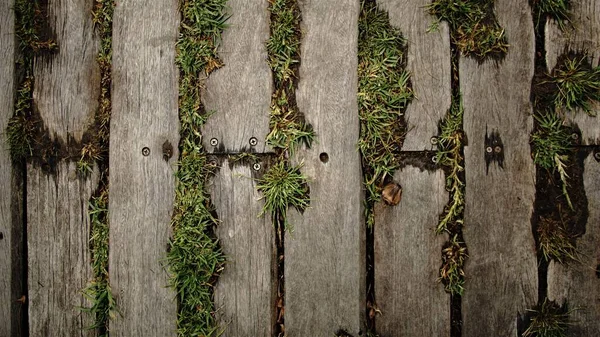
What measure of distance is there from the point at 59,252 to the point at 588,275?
2507 mm

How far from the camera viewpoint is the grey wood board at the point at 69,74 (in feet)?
7.02

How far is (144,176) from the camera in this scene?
2.07m

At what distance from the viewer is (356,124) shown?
6.53 ft

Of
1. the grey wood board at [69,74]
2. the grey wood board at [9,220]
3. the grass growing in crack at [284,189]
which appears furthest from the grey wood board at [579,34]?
the grey wood board at [9,220]

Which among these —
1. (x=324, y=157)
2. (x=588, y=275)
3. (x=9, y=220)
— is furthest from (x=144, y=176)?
(x=588, y=275)

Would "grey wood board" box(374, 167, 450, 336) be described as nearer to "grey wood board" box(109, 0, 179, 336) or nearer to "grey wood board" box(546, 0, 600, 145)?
"grey wood board" box(546, 0, 600, 145)

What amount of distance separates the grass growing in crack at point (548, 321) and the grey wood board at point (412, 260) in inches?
15.1

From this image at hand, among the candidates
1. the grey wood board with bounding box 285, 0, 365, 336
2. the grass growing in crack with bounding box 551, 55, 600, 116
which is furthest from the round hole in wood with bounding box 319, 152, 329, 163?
the grass growing in crack with bounding box 551, 55, 600, 116

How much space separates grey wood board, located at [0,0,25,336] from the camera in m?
2.14

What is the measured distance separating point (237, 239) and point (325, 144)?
2.02 ft

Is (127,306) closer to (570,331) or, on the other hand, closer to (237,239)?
(237,239)

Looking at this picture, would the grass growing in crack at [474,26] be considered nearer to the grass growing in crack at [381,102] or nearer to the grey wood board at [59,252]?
the grass growing in crack at [381,102]

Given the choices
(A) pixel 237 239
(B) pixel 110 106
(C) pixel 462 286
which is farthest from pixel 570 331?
(B) pixel 110 106

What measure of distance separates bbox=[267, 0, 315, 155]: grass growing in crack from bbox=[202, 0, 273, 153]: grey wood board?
0.04 m
